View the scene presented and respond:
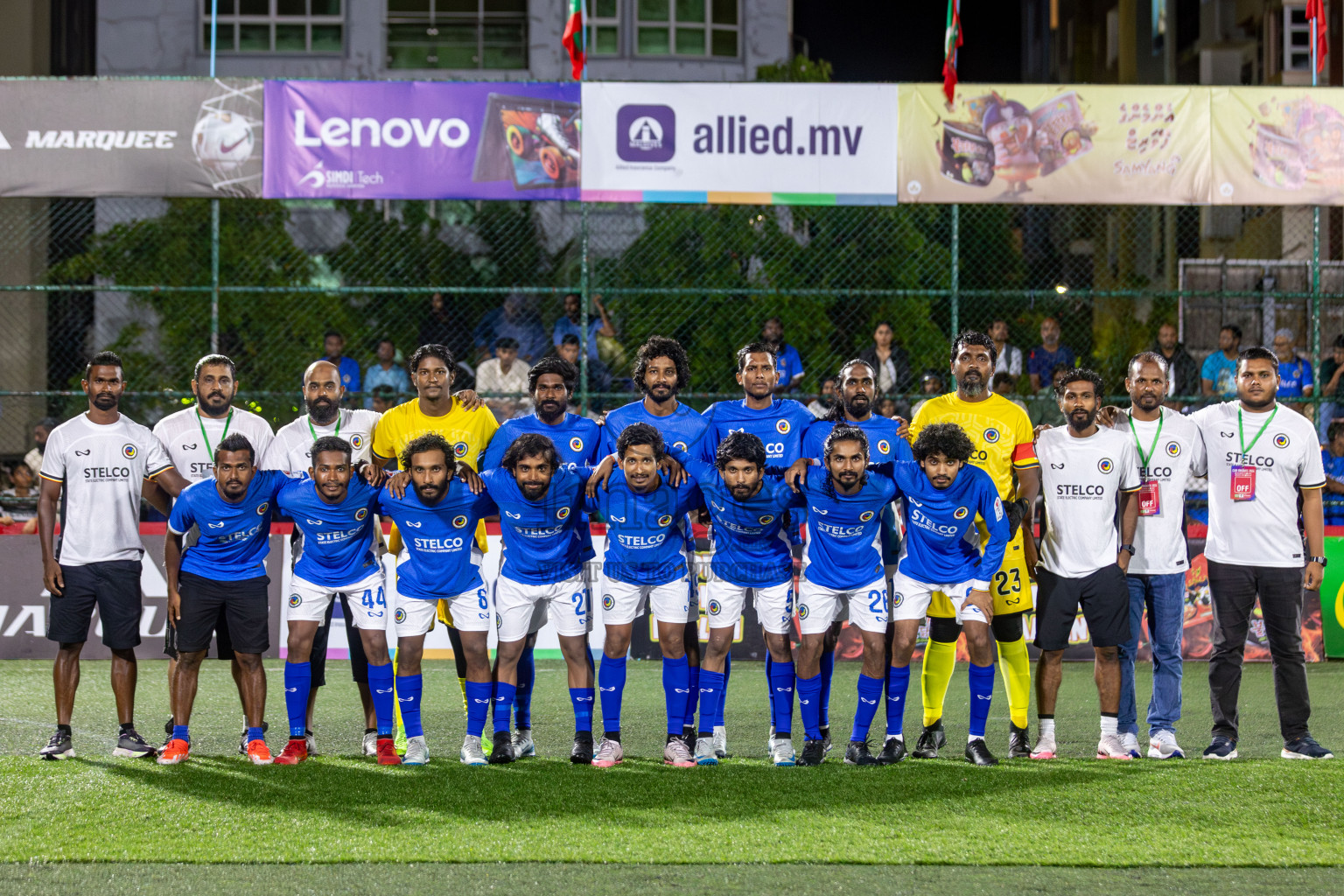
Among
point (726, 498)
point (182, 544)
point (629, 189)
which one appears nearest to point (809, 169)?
point (629, 189)

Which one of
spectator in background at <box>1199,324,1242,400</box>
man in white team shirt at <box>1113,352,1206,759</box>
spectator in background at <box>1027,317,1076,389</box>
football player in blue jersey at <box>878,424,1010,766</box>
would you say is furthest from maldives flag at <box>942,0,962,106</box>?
football player in blue jersey at <box>878,424,1010,766</box>

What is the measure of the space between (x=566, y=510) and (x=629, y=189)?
5696 millimetres

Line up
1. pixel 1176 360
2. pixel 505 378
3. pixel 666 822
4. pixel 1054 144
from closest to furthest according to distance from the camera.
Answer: pixel 666 822
pixel 1054 144
pixel 505 378
pixel 1176 360

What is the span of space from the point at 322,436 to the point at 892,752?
3.56 meters

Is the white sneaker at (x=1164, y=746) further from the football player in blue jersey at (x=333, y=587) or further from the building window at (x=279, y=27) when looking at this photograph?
the building window at (x=279, y=27)

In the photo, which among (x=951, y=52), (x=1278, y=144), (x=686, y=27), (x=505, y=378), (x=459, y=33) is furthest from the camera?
(x=459, y=33)

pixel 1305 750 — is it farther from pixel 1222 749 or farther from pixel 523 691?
pixel 523 691

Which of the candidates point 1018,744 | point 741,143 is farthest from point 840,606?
point 741,143

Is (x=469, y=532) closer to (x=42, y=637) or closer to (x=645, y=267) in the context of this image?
(x=42, y=637)

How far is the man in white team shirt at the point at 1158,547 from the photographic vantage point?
7320 millimetres

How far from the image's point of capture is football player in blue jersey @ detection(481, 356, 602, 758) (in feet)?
23.8

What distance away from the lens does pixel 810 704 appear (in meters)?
A: 6.93

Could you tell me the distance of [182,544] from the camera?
7.16 m

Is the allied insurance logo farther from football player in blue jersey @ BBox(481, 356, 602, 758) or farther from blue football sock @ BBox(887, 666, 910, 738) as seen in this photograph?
blue football sock @ BBox(887, 666, 910, 738)
